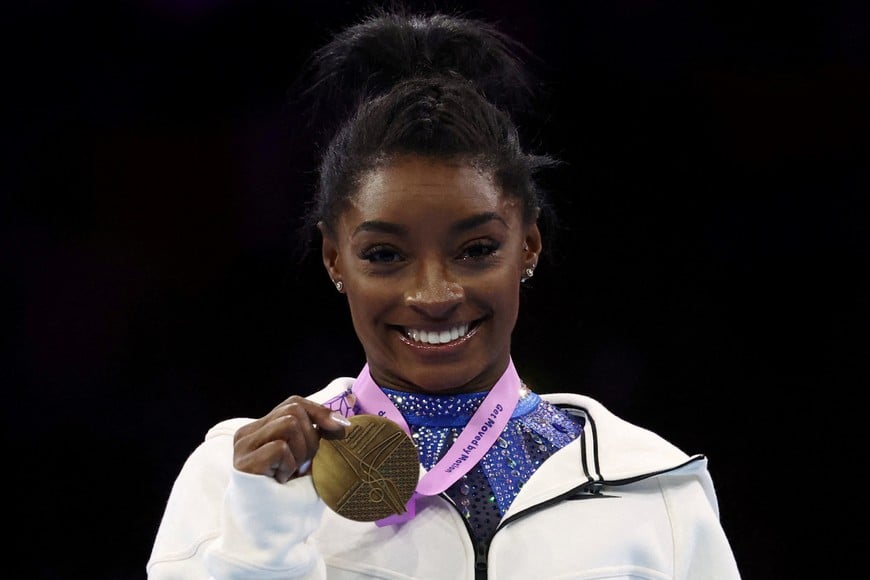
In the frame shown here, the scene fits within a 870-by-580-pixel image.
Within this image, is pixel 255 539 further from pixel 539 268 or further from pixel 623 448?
pixel 539 268

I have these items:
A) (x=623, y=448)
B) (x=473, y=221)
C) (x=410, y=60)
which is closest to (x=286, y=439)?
(x=473, y=221)

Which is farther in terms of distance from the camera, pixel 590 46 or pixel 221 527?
pixel 590 46

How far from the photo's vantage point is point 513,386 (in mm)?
1866

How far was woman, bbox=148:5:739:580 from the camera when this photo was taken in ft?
5.47

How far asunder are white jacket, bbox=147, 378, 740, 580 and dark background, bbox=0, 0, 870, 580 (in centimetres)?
97

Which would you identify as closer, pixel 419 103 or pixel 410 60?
pixel 419 103

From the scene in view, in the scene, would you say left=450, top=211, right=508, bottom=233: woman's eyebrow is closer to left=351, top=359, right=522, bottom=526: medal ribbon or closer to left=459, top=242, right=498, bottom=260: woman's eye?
left=459, top=242, right=498, bottom=260: woman's eye

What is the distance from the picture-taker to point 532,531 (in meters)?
1.69

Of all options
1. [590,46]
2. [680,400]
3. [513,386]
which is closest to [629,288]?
[680,400]

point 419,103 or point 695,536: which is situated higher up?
point 419,103

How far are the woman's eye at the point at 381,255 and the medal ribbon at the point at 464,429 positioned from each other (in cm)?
20

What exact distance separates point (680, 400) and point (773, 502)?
0.32m

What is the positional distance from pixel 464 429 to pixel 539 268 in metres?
1.14

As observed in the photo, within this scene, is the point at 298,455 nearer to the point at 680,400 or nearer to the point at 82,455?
the point at 82,455
